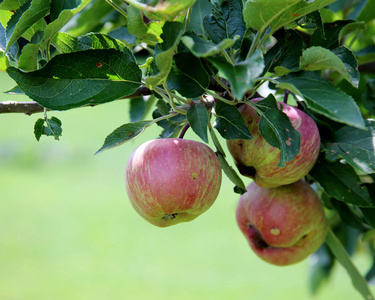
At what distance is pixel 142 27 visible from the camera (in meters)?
0.59

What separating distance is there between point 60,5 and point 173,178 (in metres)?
0.26

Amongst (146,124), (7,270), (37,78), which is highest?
(37,78)

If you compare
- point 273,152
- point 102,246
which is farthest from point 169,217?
point 102,246

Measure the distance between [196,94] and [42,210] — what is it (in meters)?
3.40

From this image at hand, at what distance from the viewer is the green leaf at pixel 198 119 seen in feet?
2.00

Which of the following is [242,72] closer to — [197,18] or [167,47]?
[167,47]

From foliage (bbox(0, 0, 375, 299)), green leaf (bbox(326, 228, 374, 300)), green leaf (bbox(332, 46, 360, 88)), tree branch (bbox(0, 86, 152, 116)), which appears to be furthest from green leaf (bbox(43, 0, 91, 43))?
green leaf (bbox(326, 228, 374, 300))

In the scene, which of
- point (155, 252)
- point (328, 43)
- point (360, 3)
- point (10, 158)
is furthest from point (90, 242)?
point (328, 43)

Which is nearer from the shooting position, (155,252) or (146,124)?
(146,124)

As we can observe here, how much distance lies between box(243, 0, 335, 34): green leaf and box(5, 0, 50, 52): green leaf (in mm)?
248

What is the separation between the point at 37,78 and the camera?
1.93ft

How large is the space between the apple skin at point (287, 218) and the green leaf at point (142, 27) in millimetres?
427

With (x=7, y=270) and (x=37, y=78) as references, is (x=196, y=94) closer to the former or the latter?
(x=37, y=78)

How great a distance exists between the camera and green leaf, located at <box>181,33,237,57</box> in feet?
1.53
